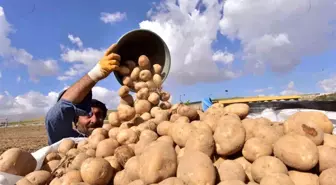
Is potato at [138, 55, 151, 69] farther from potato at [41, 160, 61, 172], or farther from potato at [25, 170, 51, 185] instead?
potato at [25, 170, 51, 185]

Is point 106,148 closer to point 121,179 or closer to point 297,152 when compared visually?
point 121,179

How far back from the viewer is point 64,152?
2.81 m

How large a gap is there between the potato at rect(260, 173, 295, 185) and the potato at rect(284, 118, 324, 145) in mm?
475

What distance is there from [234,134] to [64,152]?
5.42 ft

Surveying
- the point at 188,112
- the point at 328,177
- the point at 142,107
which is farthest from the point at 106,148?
the point at 328,177

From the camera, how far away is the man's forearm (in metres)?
3.80

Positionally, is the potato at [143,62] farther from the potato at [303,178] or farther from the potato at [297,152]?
the potato at [303,178]

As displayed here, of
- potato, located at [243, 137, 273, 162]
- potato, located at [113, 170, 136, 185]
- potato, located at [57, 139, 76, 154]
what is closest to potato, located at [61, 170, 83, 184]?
potato, located at [113, 170, 136, 185]

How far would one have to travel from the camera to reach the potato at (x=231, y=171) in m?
1.79

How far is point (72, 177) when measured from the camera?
2.08 m

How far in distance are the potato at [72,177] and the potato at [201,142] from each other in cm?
79

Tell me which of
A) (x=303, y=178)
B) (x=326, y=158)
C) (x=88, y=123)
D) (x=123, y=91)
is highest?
(x=123, y=91)

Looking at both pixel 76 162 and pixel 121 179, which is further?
pixel 76 162

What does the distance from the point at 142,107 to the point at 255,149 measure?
1.57 m
